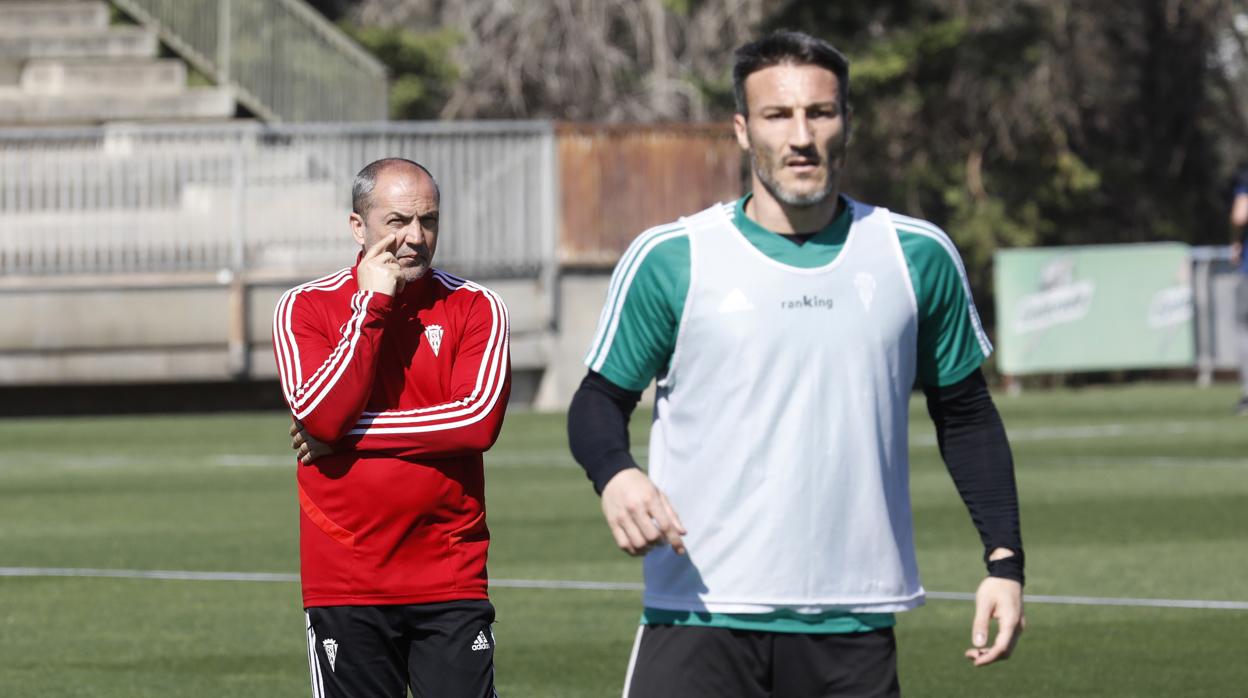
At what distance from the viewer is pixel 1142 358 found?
2698cm

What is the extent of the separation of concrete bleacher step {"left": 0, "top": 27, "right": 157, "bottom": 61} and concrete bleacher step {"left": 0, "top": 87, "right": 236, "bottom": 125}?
4.25ft

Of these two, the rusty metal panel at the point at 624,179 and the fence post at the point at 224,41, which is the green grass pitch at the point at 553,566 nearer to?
the rusty metal panel at the point at 624,179

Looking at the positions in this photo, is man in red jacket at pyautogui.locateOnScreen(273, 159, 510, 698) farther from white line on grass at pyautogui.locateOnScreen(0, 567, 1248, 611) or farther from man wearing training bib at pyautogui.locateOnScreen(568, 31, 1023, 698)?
white line on grass at pyautogui.locateOnScreen(0, 567, 1248, 611)

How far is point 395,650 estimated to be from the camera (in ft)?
17.0

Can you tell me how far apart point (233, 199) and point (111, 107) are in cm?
549

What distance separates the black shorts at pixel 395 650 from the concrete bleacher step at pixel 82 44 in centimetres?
2661

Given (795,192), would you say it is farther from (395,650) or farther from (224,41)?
(224,41)

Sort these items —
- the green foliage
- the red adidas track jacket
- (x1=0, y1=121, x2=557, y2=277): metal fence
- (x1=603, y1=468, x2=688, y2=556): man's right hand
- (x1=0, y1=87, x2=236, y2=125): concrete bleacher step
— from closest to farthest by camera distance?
(x1=603, y1=468, x2=688, y2=556): man's right hand
the red adidas track jacket
(x1=0, y1=121, x2=557, y2=277): metal fence
(x1=0, y1=87, x2=236, y2=125): concrete bleacher step
the green foliage

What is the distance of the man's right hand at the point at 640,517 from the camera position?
154 inches

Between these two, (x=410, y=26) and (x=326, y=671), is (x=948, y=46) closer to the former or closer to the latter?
(x=410, y=26)

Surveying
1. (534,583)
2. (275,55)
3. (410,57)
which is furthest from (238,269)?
(534,583)

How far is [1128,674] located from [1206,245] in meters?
28.8

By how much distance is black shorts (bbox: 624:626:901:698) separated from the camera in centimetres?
415

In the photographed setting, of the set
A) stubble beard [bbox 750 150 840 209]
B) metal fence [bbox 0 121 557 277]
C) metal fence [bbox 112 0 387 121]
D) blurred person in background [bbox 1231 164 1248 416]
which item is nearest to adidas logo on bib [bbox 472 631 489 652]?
stubble beard [bbox 750 150 840 209]
